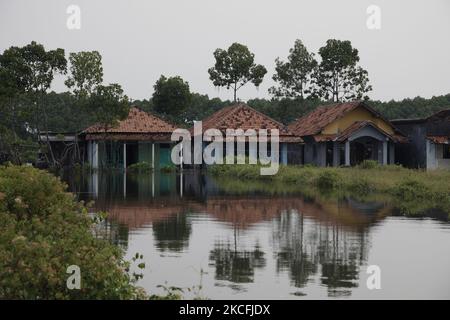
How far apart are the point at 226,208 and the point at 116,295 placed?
13.2 metres

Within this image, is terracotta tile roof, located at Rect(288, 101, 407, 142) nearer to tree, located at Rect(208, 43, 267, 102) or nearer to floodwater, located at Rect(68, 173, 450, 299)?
tree, located at Rect(208, 43, 267, 102)

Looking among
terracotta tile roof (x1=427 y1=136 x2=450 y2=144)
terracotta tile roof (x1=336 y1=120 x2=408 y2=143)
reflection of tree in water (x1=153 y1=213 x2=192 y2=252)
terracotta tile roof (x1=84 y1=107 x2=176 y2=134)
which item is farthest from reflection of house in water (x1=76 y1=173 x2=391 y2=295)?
terracotta tile roof (x1=84 y1=107 x2=176 y2=134)

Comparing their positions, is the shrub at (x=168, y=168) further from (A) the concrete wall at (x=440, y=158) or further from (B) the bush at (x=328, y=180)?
(B) the bush at (x=328, y=180)

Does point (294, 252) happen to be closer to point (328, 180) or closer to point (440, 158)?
point (328, 180)

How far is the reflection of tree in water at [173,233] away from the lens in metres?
13.6

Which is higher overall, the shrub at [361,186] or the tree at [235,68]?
the tree at [235,68]

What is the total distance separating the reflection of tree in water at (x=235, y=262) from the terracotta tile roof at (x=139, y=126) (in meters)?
35.4

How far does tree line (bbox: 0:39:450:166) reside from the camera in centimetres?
4459

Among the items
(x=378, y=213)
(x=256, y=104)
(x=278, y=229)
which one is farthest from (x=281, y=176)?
(x=256, y=104)

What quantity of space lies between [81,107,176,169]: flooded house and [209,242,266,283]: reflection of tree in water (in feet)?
115

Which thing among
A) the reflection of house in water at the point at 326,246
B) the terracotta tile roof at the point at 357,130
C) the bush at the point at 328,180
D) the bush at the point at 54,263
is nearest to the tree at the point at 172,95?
the terracotta tile roof at the point at 357,130

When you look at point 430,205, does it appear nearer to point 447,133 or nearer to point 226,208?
point 226,208

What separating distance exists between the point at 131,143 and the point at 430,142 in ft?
63.0
